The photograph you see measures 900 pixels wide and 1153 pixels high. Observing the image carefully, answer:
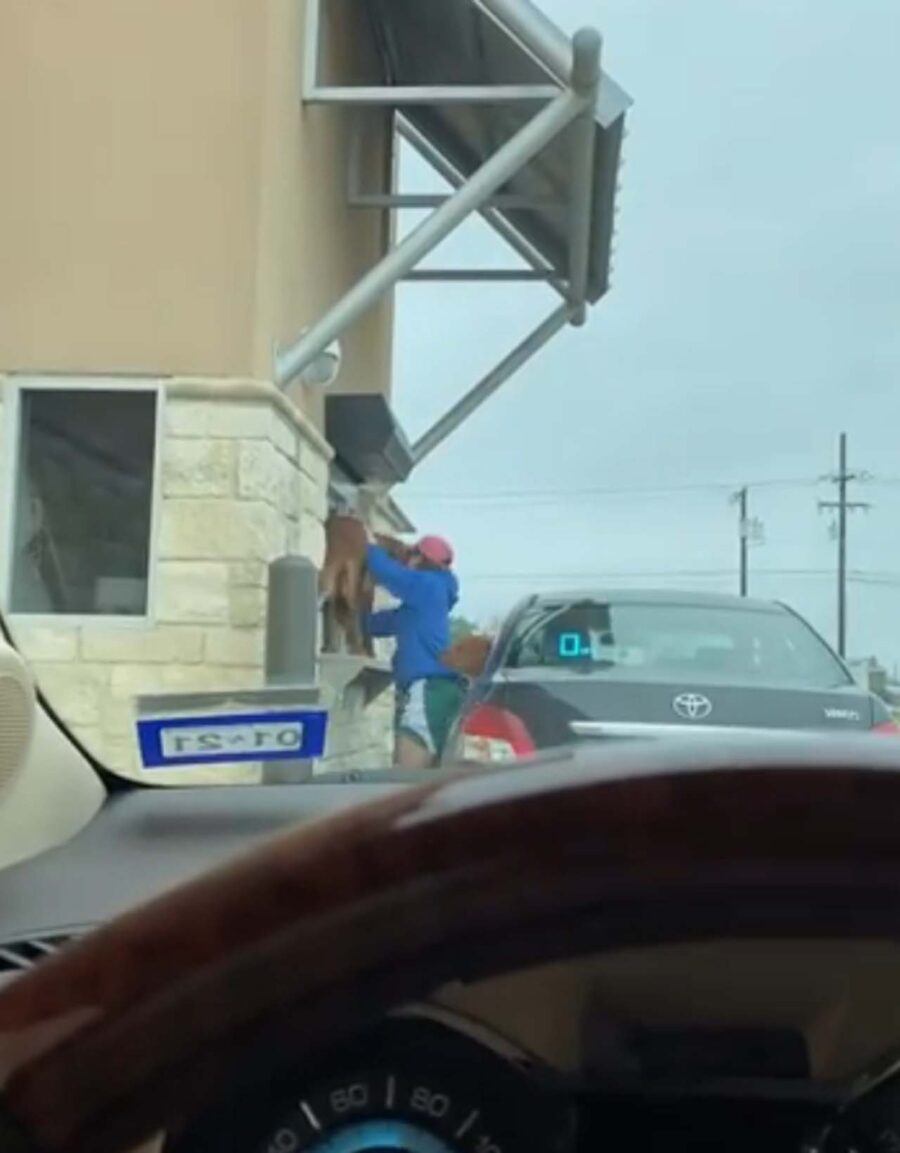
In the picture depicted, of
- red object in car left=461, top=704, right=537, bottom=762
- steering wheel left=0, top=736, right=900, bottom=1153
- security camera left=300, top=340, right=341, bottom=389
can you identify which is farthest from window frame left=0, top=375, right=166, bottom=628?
steering wheel left=0, top=736, right=900, bottom=1153

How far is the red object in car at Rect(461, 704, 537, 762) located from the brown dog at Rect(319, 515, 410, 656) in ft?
7.30

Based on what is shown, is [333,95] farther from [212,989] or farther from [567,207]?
[212,989]

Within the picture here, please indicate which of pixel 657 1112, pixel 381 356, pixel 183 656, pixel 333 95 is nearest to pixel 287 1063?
pixel 657 1112

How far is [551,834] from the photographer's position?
0.82 m

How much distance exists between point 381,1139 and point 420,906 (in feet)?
0.75

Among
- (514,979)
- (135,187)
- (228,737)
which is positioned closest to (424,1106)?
(514,979)

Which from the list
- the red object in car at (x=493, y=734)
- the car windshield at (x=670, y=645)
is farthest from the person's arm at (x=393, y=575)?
the red object in car at (x=493, y=734)

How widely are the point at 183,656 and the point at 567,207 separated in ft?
11.7

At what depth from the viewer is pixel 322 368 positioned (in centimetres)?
864

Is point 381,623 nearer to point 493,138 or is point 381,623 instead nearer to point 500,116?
point 500,116

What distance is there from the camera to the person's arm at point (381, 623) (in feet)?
25.3

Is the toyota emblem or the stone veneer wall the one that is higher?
the stone veneer wall

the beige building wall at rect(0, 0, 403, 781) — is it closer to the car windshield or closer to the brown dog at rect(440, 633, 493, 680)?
the brown dog at rect(440, 633, 493, 680)

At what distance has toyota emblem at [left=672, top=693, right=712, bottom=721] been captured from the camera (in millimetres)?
5734
